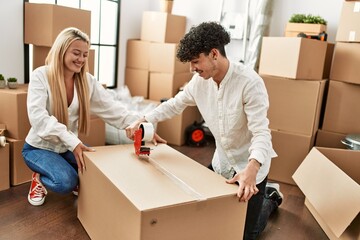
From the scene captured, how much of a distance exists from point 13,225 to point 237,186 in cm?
121

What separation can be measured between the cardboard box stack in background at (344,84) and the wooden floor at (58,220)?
0.70m

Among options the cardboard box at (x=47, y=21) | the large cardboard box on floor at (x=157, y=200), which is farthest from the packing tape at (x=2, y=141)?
the large cardboard box on floor at (x=157, y=200)

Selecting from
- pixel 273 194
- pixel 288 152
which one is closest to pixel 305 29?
pixel 288 152

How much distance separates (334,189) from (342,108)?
1.01 metres

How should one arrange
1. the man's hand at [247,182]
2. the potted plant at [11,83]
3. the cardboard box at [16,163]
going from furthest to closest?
the potted plant at [11,83], the cardboard box at [16,163], the man's hand at [247,182]

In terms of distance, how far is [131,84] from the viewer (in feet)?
12.5

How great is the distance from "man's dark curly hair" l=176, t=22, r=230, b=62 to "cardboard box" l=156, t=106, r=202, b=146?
6.68 feet

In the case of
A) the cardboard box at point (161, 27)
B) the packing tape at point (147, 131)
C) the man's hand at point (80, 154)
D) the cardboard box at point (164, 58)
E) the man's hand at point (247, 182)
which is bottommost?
the man's hand at point (80, 154)

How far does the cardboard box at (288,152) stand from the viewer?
8.81ft

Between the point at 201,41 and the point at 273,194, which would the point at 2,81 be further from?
the point at 273,194

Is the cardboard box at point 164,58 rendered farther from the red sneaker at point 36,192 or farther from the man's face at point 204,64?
the man's face at point 204,64

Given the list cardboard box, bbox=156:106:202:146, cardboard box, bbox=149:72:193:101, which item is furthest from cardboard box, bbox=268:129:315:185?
cardboard box, bbox=149:72:193:101

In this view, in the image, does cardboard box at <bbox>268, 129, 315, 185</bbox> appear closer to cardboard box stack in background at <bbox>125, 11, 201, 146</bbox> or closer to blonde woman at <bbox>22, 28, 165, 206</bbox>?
cardboard box stack in background at <bbox>125, 11, 201, 146</bbox>

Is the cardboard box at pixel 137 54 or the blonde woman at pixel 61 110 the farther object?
the cardboard box at pixel 137 54
